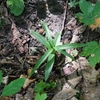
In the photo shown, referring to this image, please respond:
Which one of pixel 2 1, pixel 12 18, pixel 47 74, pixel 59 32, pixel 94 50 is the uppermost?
pixel 2 1

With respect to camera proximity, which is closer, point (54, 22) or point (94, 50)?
point (94, 50)

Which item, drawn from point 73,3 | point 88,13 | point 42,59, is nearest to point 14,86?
point 42,59

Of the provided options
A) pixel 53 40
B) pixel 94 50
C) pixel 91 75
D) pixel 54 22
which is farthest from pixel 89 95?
pixel 54 22

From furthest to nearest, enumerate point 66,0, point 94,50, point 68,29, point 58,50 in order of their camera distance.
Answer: point 66,0
point 68,29
point 58,50
point 94,50

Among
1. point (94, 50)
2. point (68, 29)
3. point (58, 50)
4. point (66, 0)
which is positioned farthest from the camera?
point (66, 0)

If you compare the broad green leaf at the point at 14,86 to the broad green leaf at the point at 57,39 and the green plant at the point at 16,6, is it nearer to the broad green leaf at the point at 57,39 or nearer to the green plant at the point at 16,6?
the broad green leaf at the point at 57,39

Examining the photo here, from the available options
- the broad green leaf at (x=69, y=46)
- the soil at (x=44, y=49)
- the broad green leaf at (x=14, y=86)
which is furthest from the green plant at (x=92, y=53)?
the broad green leaf at (x=14, y=86)

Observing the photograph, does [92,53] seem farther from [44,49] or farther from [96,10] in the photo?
[44,49]

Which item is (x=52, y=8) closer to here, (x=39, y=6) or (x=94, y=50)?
(x=39, y=6)
